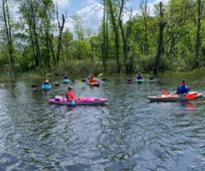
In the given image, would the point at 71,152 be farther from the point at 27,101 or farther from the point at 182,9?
the point at 182,9

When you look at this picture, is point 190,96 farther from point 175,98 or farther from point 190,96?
point 175,98

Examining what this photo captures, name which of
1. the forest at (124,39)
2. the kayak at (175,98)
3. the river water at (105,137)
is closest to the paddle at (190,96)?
the kayak at (175,98)

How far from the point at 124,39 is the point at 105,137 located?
42547 millimetres

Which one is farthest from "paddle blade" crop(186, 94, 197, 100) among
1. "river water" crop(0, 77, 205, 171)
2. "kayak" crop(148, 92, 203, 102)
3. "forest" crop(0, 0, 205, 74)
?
"forest" crop(0, 0, 205, 74)

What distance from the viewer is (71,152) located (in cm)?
1617

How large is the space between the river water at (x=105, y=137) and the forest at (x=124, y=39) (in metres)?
28.2

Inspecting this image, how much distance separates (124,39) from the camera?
5984cm

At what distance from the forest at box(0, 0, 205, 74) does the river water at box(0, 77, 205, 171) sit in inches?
1109

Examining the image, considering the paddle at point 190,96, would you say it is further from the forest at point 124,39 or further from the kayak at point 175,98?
the forest at point 124,39

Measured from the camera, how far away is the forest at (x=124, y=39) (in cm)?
5634

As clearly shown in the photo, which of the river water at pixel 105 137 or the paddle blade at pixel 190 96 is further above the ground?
the paddle blade at pixel 190 96

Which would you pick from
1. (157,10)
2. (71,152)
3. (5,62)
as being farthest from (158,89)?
(5,62)

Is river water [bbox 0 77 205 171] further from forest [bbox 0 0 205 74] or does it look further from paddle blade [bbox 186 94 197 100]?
forest [bbox 0 0 205 74]

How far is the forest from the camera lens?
56.3 m
